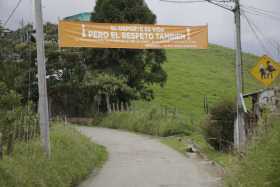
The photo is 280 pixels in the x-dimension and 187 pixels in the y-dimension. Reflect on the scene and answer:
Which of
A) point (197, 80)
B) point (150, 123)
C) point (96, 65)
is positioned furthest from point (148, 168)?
point (197, 80)

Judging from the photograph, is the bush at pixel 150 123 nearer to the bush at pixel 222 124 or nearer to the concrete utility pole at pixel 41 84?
the bush at pixel 222 124

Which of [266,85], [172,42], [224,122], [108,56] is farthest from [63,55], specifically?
[266,85]

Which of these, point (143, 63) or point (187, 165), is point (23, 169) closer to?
point (187, 165)

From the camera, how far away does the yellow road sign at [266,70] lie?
47.5ft

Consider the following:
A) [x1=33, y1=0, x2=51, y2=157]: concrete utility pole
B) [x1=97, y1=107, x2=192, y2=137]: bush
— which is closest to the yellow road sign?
[x1=33, y1=0, x2=51, y2=157]: concrete utility pole

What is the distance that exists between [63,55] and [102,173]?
851 inches

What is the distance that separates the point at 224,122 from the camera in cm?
1867

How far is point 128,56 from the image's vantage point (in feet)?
116

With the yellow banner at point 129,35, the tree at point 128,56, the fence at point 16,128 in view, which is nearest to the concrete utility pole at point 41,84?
the fence at point 16,128

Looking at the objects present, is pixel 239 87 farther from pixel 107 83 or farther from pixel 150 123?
pixel 107 83

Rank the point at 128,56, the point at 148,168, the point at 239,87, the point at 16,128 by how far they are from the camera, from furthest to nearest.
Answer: the point at 128,56, the point at 148,168, the point at 239,87, the point at 16,128

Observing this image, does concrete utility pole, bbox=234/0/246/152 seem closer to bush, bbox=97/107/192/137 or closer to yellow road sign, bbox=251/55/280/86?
yellow road sign, bbox=251/55/280/86

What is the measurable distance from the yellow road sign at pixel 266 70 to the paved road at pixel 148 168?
3349 millimetres

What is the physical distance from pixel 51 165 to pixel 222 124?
9.28m
